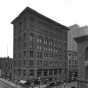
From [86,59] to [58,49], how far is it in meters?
40.5

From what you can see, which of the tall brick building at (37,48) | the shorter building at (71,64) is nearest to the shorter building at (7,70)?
the tall brick building at (37,48)

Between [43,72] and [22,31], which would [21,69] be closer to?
[43,72]

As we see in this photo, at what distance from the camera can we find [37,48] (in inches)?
2058

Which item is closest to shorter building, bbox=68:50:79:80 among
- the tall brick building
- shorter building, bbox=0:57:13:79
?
the tall brick building

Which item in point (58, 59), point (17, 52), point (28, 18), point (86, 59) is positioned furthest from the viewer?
point (58, 59)

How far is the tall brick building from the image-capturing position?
164 feet

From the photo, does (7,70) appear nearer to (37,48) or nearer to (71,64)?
(37,48)

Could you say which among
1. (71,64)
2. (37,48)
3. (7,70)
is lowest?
(7,70)

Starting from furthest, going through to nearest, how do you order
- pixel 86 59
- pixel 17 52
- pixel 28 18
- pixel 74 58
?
pixel 74 58, pixel 17 52, pixel 28 18, pixel 86 59

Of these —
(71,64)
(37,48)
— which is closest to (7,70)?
(37,48)

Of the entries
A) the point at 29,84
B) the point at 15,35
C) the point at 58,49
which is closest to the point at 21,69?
the point at 29,84

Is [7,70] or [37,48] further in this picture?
[7,70]

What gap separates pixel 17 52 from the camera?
5775 centimetres

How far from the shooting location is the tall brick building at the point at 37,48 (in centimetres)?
5012
